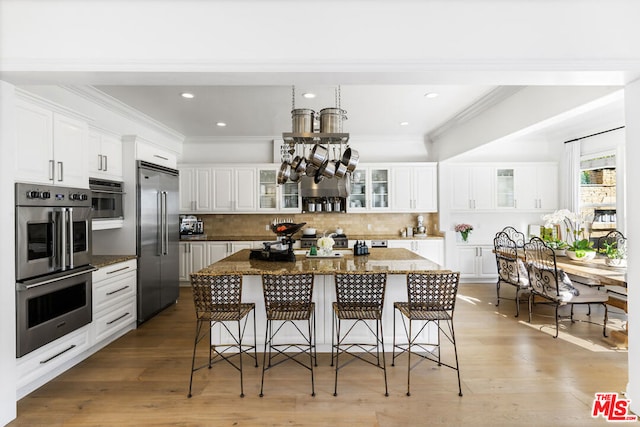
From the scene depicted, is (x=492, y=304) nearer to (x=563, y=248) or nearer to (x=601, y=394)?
(x=563, y=248)

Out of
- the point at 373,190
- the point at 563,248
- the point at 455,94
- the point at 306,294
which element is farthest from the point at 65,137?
the point at 563,248

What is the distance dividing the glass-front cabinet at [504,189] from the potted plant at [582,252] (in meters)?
2.08

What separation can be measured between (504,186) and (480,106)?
2.42 meters

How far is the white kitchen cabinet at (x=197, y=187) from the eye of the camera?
6137mm

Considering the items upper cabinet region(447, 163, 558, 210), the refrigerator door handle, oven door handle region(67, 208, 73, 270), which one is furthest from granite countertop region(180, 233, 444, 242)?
oven door handle region(67, 208, 73, 270)

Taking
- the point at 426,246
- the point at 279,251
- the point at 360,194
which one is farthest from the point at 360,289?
the point at 360,194

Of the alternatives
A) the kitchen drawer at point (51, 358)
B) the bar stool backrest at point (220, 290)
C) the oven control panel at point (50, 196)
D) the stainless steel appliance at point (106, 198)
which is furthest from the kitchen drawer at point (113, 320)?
the bar stool backrest at point (220, 290)

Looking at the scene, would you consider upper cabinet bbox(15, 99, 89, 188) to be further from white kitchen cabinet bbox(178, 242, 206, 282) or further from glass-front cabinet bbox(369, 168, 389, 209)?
glass-front cabinet bbox(369, 168, 389, 209)

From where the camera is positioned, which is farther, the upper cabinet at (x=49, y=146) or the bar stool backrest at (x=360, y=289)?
the bar stool backrest at (x=360, y=289)

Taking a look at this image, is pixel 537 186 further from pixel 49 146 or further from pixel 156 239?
pixel 49 146

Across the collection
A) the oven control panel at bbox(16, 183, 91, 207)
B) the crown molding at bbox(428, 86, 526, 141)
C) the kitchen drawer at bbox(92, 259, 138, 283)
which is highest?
the crown molding at bbox(428, 86, 526, 141)

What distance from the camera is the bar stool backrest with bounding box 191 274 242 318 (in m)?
2.66
